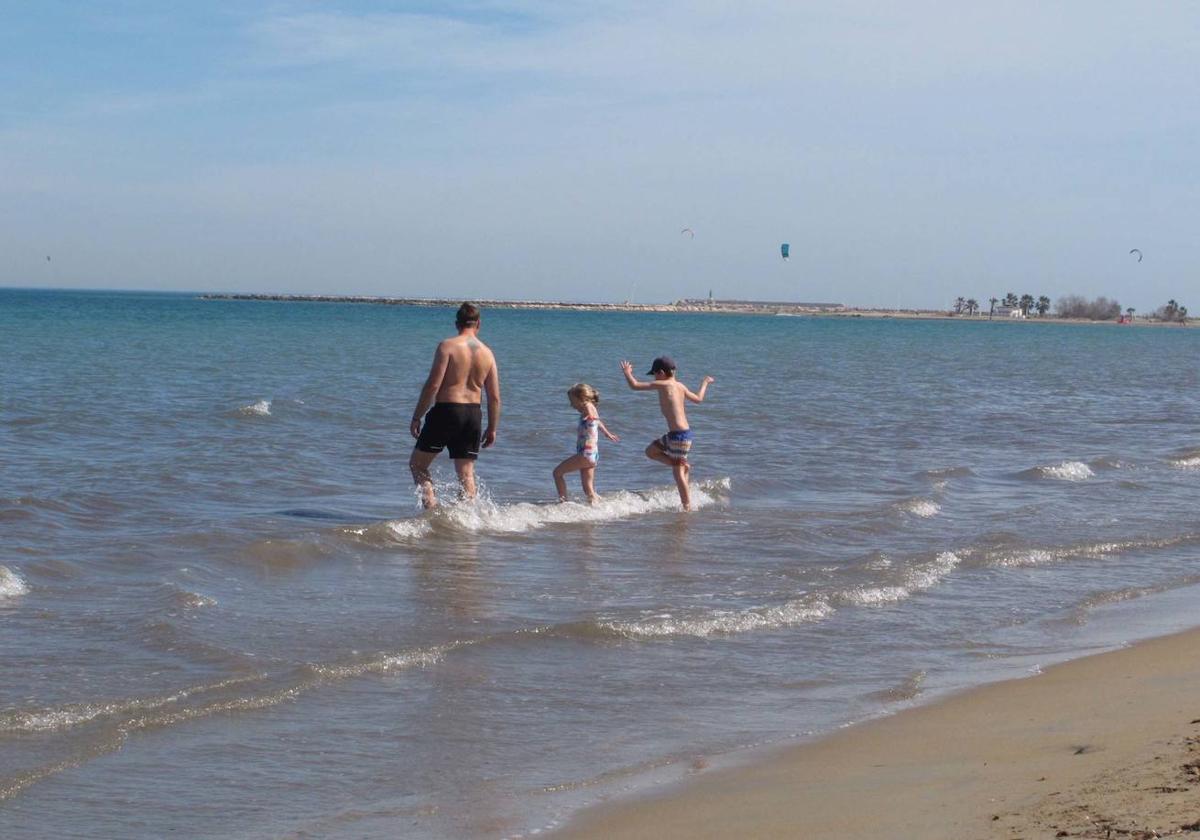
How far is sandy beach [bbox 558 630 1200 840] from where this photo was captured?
3.99 meters

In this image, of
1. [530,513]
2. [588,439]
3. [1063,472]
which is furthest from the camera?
[1063,472]

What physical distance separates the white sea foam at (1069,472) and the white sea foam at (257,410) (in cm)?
1081

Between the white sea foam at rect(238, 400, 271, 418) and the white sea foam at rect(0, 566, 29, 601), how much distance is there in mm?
11338

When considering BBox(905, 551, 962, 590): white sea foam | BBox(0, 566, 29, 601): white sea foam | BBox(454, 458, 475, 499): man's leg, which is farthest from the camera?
BBox(454, 458, 475, 499): man's leg

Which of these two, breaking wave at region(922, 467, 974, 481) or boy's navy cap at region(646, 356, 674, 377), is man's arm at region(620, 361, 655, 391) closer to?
boy's navy cap at region(646, 356, 674, 377)

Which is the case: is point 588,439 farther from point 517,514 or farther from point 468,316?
point 468,316

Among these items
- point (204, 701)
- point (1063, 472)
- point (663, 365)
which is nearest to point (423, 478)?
point (663, 365)

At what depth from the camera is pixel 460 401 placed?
10.5 metres

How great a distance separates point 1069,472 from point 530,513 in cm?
732

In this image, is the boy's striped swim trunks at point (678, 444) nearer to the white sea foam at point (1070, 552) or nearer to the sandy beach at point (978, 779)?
the white sea foam at point (1070, 552)

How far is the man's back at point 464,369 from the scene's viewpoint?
10375mm

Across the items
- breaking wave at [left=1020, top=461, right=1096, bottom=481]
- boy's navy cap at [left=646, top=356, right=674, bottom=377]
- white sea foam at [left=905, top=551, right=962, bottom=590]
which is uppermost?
boy's navy cap at [left=646, top=356, right=674, bottom=377]

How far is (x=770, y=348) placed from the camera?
199 feet

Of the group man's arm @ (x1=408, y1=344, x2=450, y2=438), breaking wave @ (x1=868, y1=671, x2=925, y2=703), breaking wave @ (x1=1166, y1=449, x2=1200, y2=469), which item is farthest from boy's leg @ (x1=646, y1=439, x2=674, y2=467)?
breaking wave @ (x1=1166, y1=449, x2=1200, y2=469)
